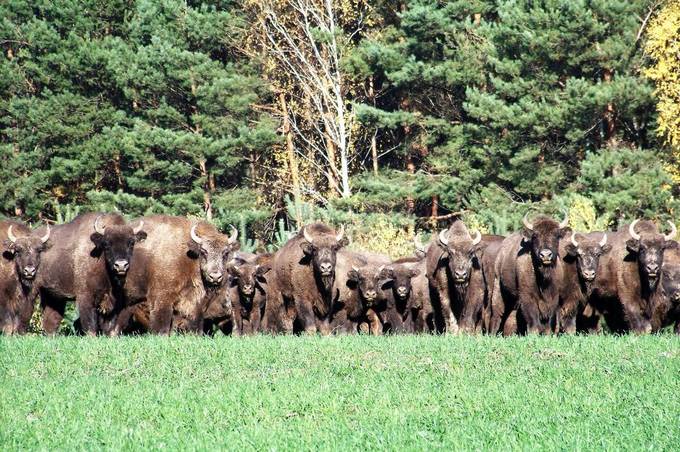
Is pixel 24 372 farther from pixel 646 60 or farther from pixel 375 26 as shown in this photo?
pixel 375 26

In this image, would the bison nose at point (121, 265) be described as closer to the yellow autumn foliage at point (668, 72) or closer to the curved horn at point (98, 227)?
the curved horn at point (98, 227)

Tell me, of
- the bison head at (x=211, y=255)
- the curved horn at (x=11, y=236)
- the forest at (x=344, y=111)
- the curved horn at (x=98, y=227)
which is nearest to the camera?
the bison head at (x=211, y=255)

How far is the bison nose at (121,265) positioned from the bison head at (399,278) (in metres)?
6.32

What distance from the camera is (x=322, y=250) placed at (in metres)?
23.5

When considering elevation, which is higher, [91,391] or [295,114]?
[295,114]

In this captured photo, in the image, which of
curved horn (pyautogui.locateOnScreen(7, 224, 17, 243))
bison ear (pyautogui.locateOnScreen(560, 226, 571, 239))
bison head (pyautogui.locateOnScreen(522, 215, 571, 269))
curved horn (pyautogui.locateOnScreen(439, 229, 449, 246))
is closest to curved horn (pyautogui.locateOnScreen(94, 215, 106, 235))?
curved horn (pyautogui.locateOnScreen(7, 224, 17, 243))

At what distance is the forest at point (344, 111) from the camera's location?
127 ft

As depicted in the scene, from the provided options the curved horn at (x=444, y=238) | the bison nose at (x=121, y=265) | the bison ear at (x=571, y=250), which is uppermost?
the curved horn at (x=444, y=238)

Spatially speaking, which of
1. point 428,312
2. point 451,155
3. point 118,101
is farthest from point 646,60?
point 118,101

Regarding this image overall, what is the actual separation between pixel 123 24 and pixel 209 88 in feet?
28.6

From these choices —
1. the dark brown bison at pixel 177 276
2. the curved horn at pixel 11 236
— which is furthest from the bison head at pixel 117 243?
the curved horn at pixel 11 236

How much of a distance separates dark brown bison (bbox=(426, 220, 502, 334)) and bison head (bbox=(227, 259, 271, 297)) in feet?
12.3

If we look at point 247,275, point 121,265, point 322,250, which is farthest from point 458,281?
point 121,265

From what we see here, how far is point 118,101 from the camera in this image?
167 ft
